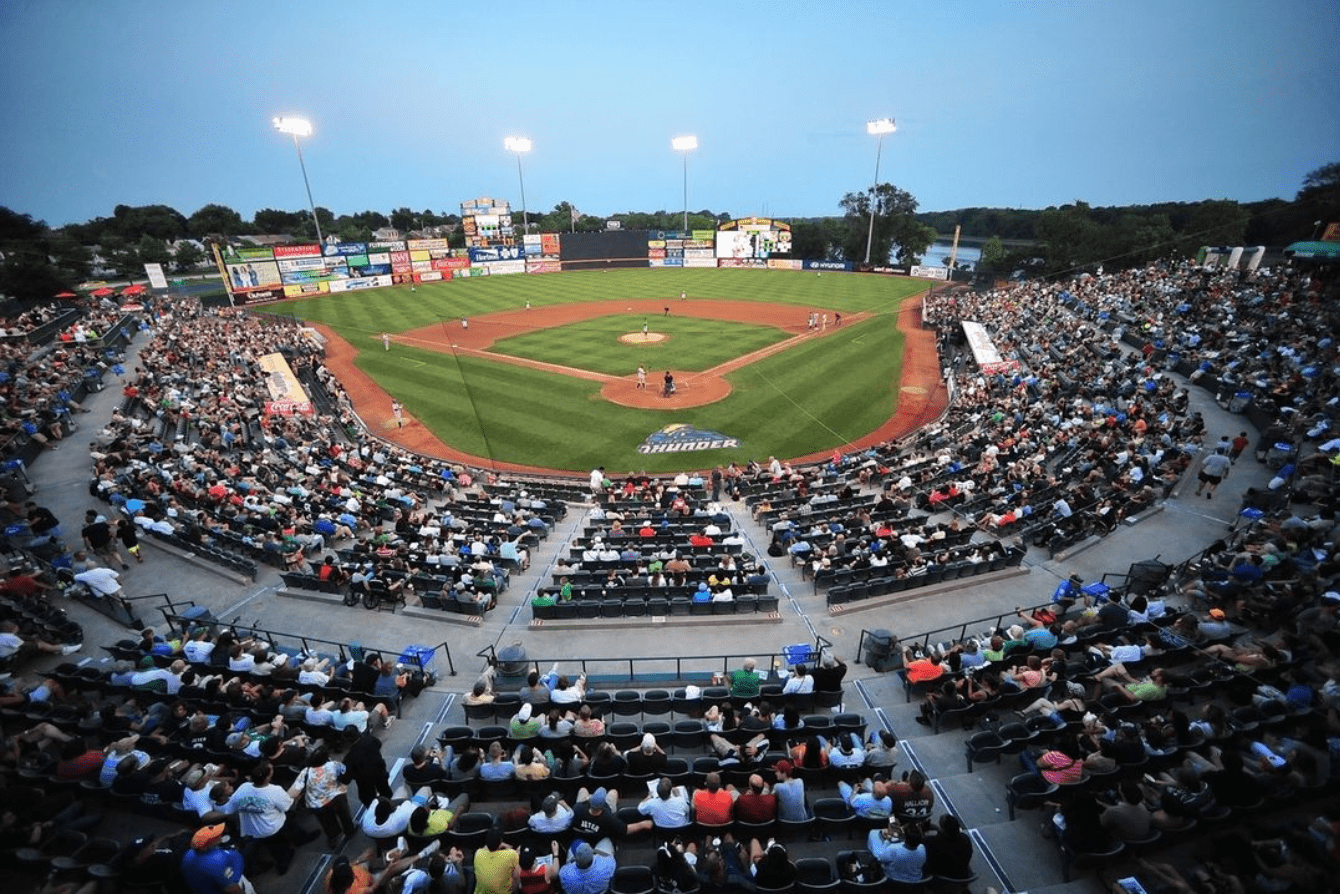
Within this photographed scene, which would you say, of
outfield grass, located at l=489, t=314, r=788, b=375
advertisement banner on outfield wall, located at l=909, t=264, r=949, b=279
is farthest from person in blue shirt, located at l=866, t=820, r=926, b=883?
advertisement banner on outfield wall, located at l=909, t=264, r=949, b=279

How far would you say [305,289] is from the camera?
224 feet

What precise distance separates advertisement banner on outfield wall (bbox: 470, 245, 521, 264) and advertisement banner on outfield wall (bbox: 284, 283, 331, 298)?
22.3 m

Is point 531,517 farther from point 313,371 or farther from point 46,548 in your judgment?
point 313,371

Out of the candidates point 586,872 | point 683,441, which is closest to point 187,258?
point 683,441

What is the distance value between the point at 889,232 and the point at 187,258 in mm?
110974

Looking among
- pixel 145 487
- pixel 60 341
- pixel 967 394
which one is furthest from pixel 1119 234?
pixel 60 341

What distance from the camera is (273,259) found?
65.5 metres

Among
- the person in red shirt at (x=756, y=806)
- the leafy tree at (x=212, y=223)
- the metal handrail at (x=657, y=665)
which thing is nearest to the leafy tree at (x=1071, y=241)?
the metal handrail at (x=657, y=665)

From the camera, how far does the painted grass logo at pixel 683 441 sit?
84.7 ft

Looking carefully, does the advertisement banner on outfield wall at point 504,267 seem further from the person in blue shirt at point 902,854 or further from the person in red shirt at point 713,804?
the person in blue shirt at point 902,854

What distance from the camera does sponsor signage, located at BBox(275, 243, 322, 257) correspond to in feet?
217

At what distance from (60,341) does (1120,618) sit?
47226mm

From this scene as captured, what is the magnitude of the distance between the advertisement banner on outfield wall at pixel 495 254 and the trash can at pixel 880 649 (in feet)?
290

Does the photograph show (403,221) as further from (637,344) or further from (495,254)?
(637,344)
